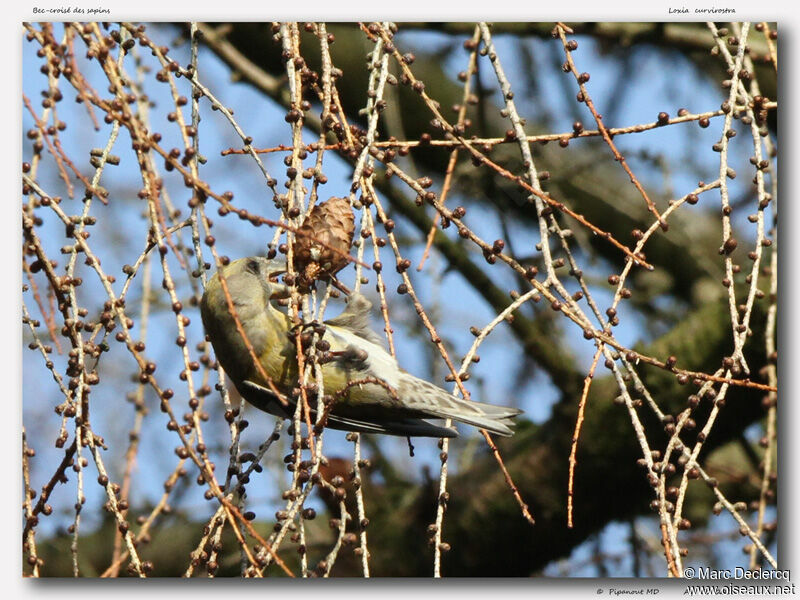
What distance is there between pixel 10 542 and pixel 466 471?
53.3 inches

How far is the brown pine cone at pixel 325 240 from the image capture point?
162cm

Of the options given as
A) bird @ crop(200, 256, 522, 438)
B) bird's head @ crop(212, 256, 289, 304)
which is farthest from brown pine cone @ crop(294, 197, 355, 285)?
bird's head @ crop(212, 256, 289, 304)

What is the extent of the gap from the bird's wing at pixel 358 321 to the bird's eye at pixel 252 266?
0.57ft

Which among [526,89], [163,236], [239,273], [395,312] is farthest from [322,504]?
[163,236]

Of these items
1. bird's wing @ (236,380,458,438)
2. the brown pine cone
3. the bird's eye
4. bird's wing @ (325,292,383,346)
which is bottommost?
bird's wing @ (236,380,458,438)

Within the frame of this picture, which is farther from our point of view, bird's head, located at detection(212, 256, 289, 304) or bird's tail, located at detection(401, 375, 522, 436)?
bird's head, located at detection(212, 256, 289, 304)

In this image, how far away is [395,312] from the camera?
3594mm

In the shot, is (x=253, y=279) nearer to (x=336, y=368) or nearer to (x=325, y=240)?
(x=336, y=368)

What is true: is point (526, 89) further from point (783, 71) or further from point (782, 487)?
point (782, 487)

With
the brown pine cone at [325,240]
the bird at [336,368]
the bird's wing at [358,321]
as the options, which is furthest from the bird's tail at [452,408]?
the brown pine cone at [325,240]

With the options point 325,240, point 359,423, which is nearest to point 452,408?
point 359,423

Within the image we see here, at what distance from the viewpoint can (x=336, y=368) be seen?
6.46ft

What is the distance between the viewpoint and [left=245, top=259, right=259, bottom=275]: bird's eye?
2014mm

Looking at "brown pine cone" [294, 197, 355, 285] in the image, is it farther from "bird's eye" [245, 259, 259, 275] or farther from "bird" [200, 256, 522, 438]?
"bird's eye" [245, 259, 259, 275]
